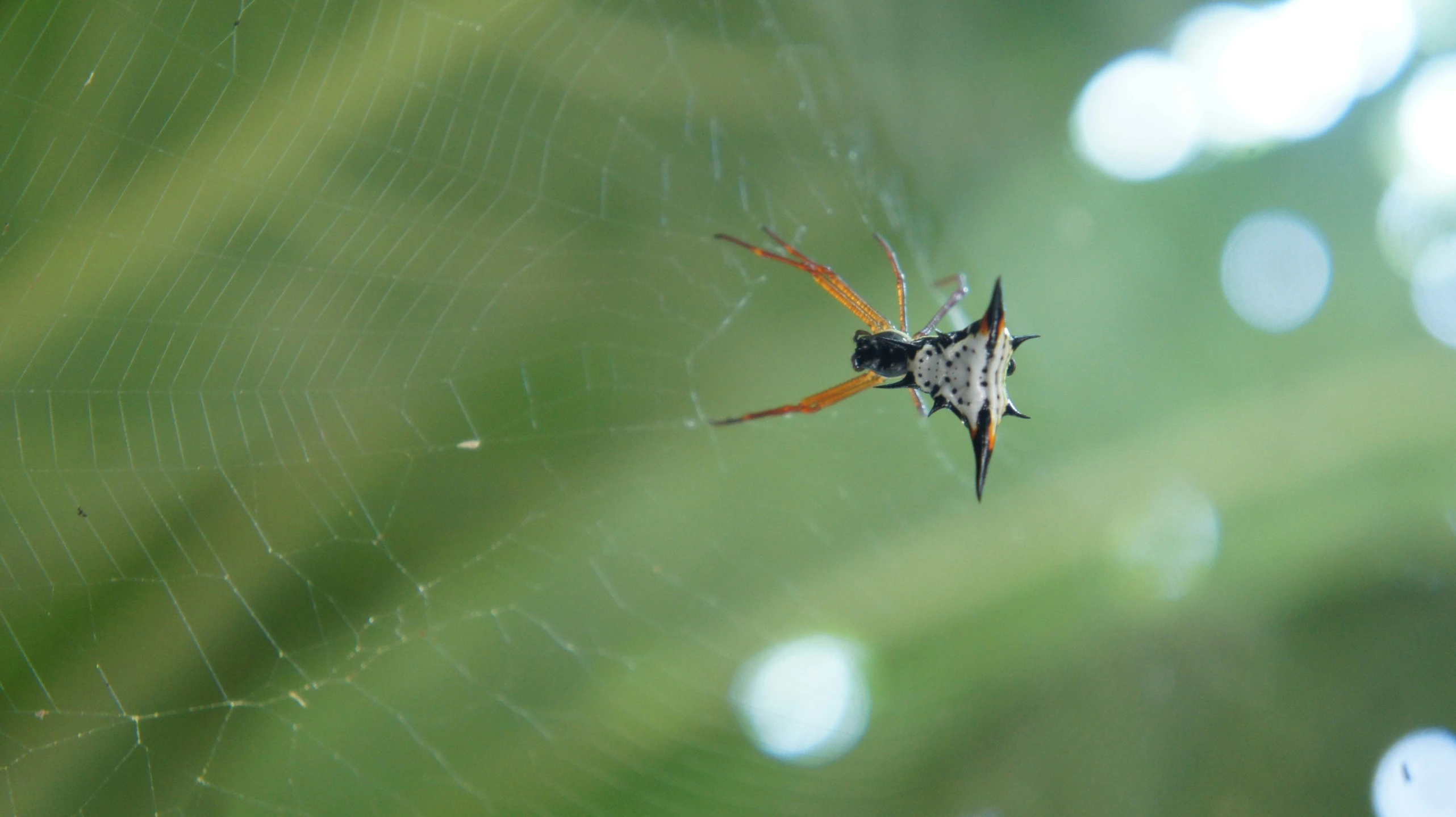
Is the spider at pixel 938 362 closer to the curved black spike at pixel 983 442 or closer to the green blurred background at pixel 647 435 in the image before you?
the curved black spike at pixel 983 442

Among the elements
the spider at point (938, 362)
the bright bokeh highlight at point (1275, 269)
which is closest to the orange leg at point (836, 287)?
the spider at point (938, 362)

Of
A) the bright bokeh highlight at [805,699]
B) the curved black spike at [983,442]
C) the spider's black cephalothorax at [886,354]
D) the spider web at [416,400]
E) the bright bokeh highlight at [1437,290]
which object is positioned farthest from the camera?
the bright bokeh highlight at [1437,290]

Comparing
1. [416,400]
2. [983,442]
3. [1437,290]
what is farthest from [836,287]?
[1437,290]

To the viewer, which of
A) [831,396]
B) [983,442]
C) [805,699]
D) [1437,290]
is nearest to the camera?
[983,442]

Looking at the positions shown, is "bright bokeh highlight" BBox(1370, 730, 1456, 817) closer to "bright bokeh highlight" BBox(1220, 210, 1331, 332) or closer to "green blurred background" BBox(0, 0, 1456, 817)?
"green blurred background" BBox(0, 0, 1456, 817)

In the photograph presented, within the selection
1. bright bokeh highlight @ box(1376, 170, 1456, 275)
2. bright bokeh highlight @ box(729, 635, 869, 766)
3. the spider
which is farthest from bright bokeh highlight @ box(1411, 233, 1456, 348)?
bright bokeh highlight @ box(729, 635, 869, 766)

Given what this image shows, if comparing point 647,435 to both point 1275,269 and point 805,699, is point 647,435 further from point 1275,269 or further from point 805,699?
Result: point 1275,269

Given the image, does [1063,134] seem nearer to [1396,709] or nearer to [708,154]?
[708,154]

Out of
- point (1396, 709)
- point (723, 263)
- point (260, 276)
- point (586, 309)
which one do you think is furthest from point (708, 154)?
point (1396, 709)
